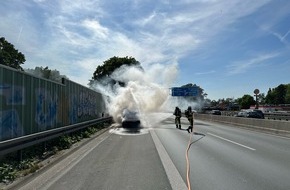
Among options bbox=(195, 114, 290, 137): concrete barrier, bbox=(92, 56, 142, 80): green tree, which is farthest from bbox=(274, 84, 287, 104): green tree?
bbox=(195, 114, 290, 137): concrete barrier

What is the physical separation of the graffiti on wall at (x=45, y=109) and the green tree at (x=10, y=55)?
42.0 m

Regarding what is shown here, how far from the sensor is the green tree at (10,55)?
53.4m

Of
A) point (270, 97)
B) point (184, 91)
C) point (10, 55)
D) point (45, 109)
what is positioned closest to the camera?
point (45, 109)

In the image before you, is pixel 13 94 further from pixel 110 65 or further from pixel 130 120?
pixel 110 65

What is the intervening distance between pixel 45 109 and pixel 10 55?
4662cm

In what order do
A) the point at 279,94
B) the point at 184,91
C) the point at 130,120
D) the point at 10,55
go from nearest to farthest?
the point at 130,120 → the point at 10,55 → the point at 184,91 → the point at 279,94

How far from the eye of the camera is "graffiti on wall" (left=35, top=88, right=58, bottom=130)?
12495 mm

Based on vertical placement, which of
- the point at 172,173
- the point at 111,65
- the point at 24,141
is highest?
the point at 111,65

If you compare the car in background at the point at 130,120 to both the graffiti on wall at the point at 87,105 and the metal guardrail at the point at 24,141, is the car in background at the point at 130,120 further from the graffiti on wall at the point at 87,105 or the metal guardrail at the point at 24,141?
the metal guardrail at the point at 24,141

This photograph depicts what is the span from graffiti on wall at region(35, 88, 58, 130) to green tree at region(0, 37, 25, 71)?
41960 mm

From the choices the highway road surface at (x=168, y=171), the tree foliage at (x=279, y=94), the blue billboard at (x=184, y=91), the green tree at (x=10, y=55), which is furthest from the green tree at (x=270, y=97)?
the highway road surface at (x=168, y=171)

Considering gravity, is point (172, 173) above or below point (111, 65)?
below

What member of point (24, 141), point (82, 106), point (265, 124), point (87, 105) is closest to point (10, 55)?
point (87, 105)

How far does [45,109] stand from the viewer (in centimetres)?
1338
